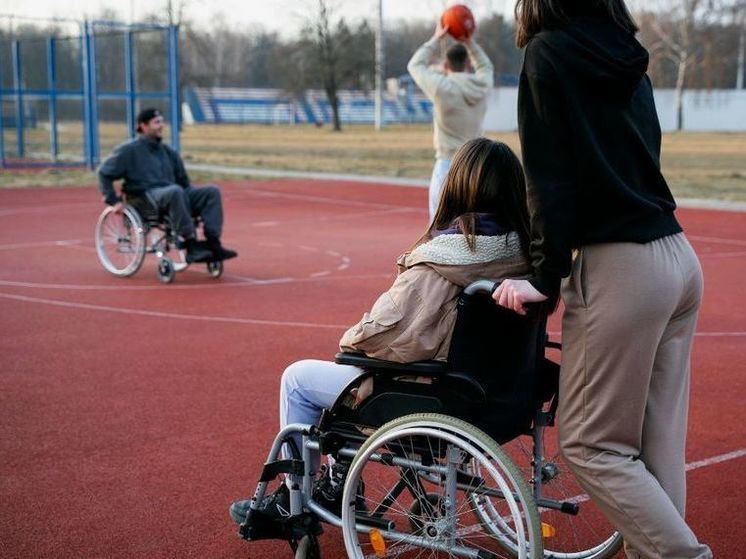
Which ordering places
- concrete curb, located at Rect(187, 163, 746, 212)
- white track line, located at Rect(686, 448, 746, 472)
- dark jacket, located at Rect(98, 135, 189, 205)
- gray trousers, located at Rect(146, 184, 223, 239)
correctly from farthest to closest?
concrete curb, located at Rect(187, 163, 746, 212), dark jacket, located at Rect(98, 135, 189, 205), gray trousers, located at Rect(146, 184, 223, 239), white track line, located at Rect(686, 448, 746, 472)

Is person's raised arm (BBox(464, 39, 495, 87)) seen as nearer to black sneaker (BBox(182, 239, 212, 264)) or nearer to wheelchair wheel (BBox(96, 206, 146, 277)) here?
black sneaker (BBox(182, 239, 212, 264))

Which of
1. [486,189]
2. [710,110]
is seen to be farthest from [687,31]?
[486,189]

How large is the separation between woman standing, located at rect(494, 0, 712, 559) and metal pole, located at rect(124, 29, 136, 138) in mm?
20338

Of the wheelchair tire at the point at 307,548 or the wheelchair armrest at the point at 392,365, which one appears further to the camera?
the wheelchair tire at the point at 307,548

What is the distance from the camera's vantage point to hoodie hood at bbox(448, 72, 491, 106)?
30.7 ft

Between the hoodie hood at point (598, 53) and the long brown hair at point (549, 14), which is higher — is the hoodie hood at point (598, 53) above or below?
below

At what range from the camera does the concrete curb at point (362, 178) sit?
53.1 feet

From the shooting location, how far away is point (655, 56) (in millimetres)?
59750

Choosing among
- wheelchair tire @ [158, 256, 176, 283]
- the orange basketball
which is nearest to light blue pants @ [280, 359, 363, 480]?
wheelchair tire @ [158, 256, 176, 283]

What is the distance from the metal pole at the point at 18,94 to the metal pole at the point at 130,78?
232cm

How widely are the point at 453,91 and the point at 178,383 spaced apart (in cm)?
432

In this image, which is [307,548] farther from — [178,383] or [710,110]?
[710,110]

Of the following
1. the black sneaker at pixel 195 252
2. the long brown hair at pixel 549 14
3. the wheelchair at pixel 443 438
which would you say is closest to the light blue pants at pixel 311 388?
the wheelchair at pixel 443 438

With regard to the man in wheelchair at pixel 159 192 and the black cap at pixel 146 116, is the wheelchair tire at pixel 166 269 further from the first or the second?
the black cap at pixel 146 116
